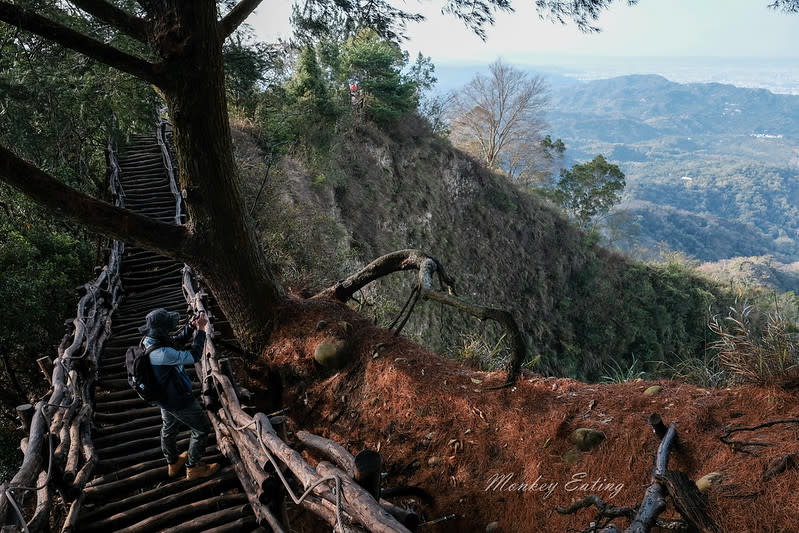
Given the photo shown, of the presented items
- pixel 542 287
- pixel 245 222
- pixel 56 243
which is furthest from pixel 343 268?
pixel 542 287

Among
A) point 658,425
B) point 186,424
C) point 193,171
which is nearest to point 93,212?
point 193,171

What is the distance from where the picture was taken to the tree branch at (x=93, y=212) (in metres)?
3.70

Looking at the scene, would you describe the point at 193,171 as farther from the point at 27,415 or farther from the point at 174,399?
the point at 27,415

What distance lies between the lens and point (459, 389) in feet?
14.3

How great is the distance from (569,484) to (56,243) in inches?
291

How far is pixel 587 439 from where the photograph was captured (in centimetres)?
356

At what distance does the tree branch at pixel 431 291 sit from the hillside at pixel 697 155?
1270 inches

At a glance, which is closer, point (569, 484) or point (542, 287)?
point (569, 484)

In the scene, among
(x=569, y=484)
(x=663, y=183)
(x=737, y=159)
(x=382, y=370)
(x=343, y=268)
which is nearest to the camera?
(x=569, y=484)

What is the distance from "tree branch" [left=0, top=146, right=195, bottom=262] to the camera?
370 centimetres

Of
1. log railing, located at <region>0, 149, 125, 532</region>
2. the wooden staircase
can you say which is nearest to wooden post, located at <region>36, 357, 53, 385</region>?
log railing, located at <region>0, 149, 125, 532</region>

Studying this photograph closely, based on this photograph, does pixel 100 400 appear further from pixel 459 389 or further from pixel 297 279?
pixel 297 279

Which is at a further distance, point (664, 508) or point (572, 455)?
point (572, 455)

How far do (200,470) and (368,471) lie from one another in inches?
69.9
